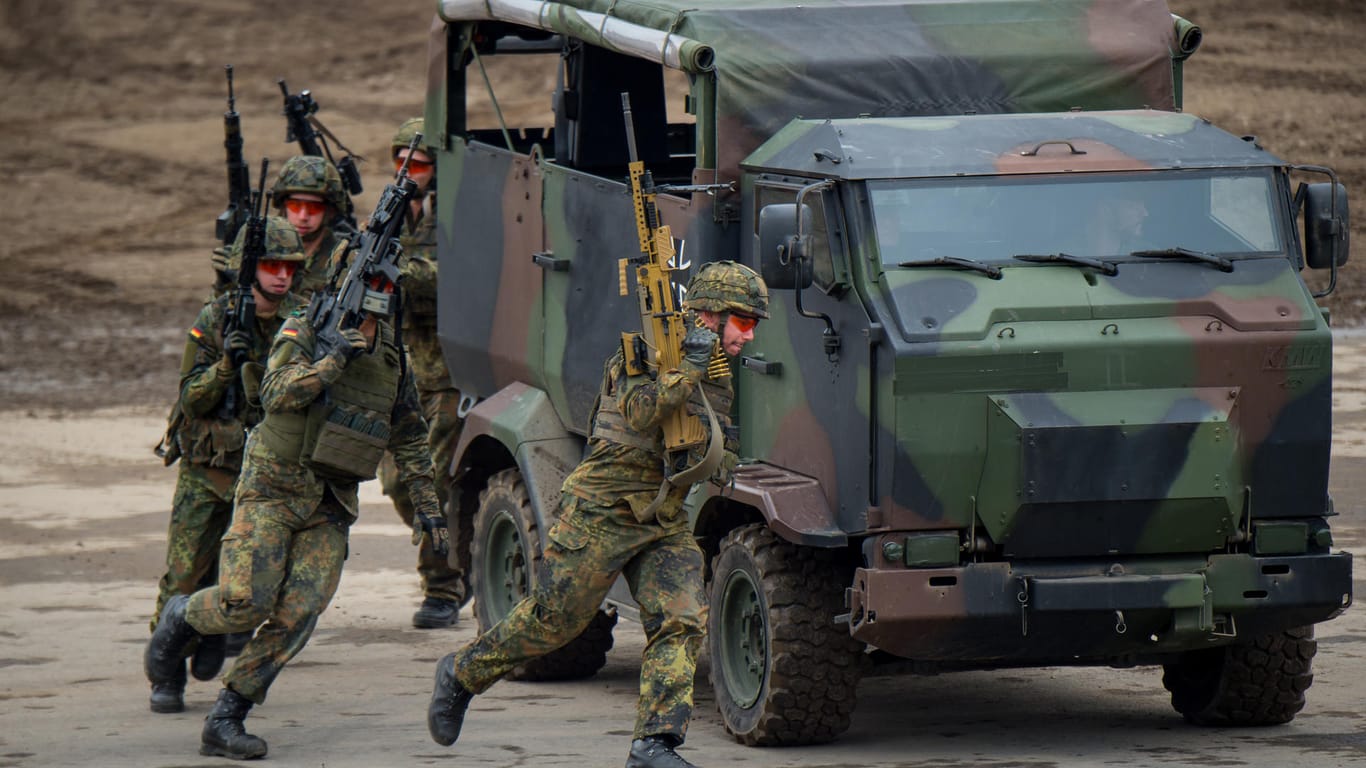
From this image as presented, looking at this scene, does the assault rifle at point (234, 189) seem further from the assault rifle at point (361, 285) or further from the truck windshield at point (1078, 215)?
the truck windshield at point (1078, 215)

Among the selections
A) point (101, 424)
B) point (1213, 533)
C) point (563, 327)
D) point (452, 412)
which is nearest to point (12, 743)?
point (563, 327)

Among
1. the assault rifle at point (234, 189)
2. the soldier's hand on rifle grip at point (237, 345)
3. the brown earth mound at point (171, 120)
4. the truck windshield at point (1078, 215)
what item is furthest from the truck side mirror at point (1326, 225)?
the brown earth mound at point (171, 120)

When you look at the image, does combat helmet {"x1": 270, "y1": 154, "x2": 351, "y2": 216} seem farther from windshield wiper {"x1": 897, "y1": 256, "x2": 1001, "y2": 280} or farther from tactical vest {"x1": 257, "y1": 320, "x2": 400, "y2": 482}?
windshield wiper {"x1": 897, "y1": 256, "x2": 1001, "y2": 280}

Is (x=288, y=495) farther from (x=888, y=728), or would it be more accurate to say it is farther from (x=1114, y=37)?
(x=1114, y=37)

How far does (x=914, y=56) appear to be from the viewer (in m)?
9.72

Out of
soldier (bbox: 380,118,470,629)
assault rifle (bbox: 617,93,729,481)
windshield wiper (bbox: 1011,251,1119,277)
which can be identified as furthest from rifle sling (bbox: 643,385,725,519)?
soldier (bbox: 380,118,470,629)

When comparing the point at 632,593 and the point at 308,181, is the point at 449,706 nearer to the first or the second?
the point at 632,593

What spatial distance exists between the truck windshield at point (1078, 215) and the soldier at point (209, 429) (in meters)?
2.85

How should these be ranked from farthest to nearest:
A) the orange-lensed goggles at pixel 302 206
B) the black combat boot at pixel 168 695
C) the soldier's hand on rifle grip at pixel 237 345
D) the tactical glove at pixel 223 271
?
the orange-lensed goggles at pixel 302 206 → the tactical glove at pixel 223 271 → the soldier's hand on rifle grip at pixel 237 345 → the black combat boot at pixel 168 695

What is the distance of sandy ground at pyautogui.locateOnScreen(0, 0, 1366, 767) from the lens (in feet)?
30.9

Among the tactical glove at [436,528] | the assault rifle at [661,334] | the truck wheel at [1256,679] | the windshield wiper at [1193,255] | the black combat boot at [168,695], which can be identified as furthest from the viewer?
the black combat boot at [168,695]

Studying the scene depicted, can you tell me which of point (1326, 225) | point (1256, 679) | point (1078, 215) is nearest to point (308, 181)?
point (1078, 215)

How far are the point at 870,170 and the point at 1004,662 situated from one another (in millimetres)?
1794

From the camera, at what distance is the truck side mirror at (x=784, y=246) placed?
28.1 ft
